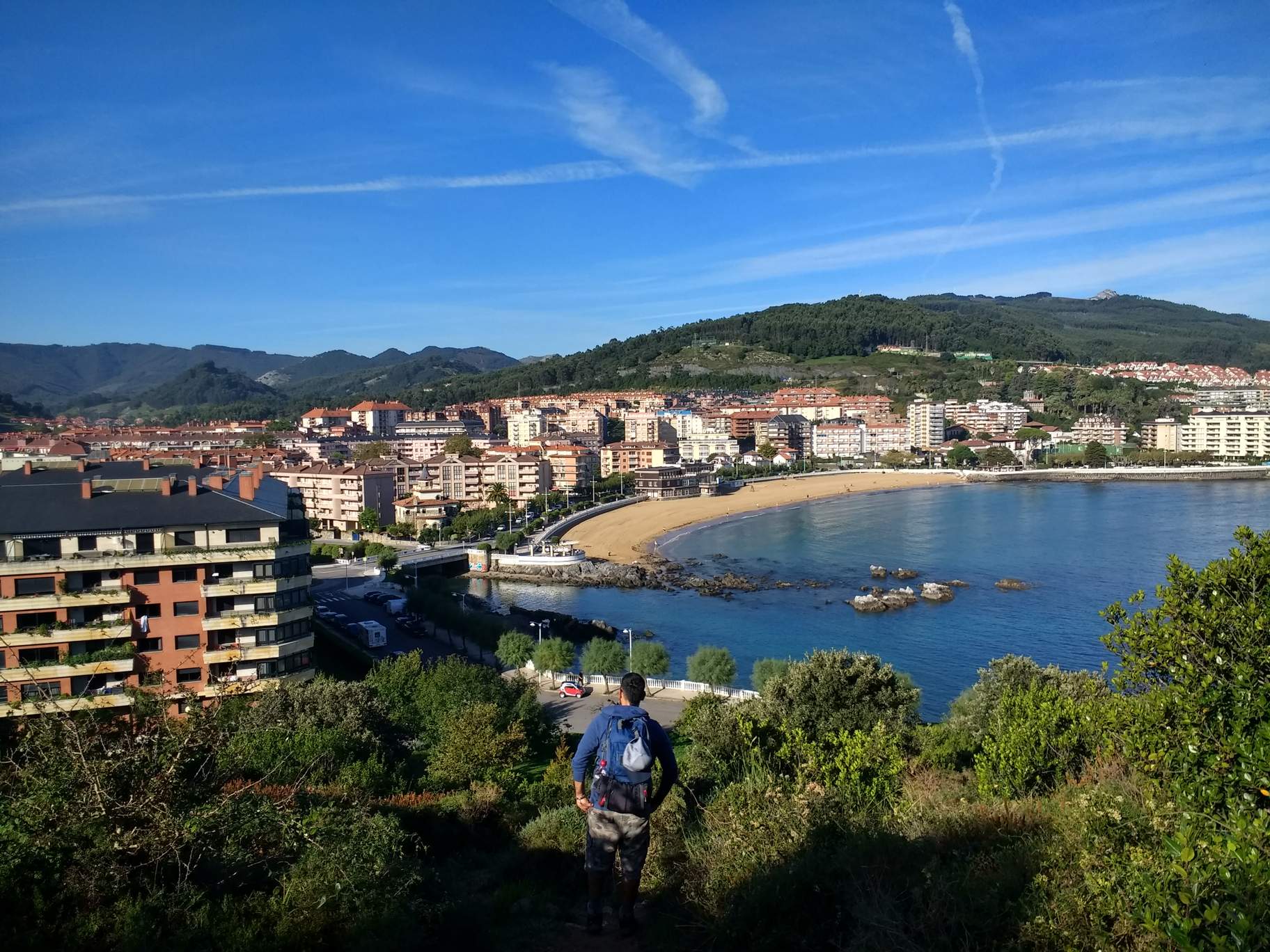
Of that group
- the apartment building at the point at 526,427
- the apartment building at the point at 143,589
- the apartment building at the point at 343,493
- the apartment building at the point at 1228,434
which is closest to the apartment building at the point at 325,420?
the apartment building at the point at 526,427

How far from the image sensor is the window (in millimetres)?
9438

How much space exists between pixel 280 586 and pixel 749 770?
7.63 m

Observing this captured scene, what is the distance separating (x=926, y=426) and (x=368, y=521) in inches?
1762

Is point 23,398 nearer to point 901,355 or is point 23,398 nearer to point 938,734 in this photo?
point 901,355

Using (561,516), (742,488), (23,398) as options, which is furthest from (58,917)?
(23,398)

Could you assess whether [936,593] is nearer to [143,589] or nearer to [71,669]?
[143,589]

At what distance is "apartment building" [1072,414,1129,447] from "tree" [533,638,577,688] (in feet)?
187

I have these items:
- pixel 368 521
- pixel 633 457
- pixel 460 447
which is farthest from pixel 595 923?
pixel 460 447

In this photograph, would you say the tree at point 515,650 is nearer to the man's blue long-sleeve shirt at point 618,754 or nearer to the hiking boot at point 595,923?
the hiking boot at point 595,923

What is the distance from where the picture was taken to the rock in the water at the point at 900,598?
21.4 m

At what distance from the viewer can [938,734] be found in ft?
23.9

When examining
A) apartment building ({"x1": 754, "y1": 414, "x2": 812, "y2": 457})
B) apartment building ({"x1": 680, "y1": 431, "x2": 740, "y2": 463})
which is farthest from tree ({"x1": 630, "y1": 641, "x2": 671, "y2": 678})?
apartment building ({"x1": 754, "y1": 414, "x2": 812, "y2": 457})

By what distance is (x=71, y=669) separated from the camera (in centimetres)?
925

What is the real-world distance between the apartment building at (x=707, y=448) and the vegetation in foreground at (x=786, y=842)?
53619 mm
